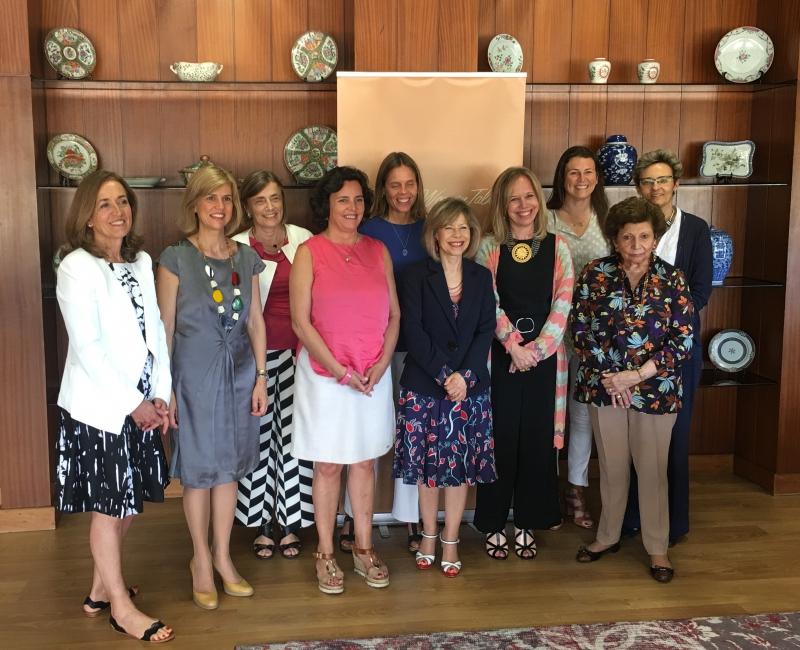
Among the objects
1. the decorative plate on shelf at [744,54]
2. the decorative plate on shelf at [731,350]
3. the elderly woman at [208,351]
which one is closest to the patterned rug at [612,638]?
the elderly woman at [208,351]

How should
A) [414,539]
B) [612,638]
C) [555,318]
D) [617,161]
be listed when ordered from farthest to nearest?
[617,161] < [414,539] < [555,318] < [612,638]

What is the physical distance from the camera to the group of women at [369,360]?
8.54 feet

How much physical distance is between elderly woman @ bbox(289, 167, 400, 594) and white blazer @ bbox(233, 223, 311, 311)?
243 millimetres

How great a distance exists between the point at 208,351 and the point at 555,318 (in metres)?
1.31

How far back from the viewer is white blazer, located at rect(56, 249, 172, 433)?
250 centimetres

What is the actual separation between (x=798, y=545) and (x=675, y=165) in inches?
66.3

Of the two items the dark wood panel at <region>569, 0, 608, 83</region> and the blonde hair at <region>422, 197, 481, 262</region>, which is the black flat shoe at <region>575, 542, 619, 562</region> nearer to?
the blonde hair at <region>422, 197, 481, 262</region>

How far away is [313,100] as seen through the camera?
161 inches

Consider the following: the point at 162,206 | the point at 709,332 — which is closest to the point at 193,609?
the point at 162,206

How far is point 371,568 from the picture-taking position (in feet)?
10.2

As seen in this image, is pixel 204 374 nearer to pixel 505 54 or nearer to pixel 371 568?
pixel 371 568

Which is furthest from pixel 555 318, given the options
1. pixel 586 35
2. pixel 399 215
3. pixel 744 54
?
pixel 744 54

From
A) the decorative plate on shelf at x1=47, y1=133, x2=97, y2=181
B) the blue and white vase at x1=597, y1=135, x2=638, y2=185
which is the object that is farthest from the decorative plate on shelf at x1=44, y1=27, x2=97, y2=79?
the blue and white vase at x1=597, y1=135, x2=638, y2=185

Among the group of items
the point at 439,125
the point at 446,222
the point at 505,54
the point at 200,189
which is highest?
the point at 505,54
